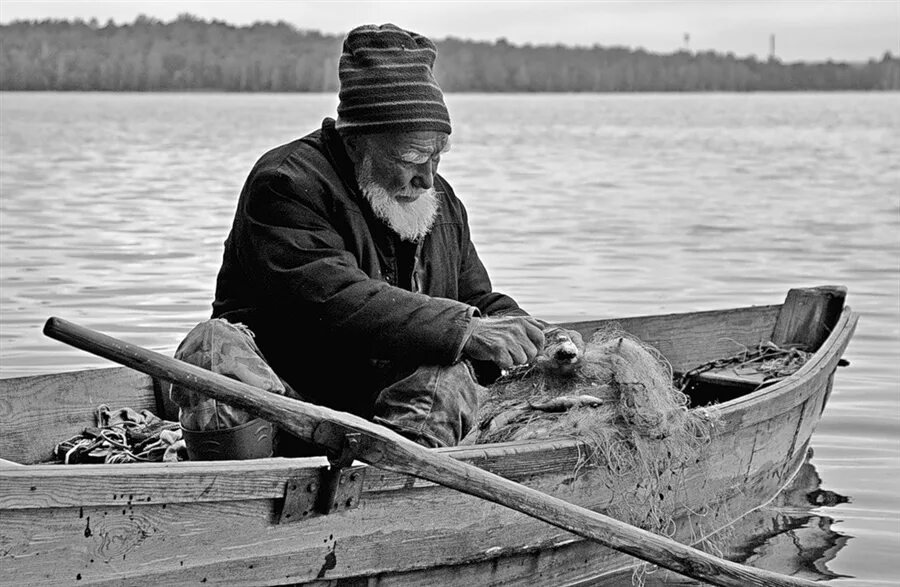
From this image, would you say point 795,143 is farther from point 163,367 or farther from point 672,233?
point 163,367

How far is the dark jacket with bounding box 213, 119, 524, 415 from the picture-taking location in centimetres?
416

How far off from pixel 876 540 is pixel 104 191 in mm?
18483

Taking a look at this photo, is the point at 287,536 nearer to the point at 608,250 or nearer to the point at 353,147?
the point at 353,147

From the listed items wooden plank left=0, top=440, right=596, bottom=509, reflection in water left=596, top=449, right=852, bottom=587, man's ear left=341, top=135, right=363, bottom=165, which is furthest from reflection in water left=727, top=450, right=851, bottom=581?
man's ear left=341, top=135, right=363, bottom=165

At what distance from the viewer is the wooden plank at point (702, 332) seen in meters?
6.94

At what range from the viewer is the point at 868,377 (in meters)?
8.87

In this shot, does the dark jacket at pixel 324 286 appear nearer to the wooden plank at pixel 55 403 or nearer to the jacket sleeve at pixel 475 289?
the jacket sleeve at pixel 475 289

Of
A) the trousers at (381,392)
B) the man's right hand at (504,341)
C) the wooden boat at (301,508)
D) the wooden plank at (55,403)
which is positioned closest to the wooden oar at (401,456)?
the wooden boat at (301,508)

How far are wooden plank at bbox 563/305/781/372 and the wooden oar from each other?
2.79 m

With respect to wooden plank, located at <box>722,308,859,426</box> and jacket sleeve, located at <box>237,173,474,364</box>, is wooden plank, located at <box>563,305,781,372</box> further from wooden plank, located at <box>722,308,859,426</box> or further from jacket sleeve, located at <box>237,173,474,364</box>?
jacket sleeve, located at <box>237,173,474,364</box>

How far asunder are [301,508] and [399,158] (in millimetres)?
1272

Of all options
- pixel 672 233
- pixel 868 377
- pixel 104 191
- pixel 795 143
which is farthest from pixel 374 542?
pixel 795 143

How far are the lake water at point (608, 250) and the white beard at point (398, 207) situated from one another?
2.30 meters

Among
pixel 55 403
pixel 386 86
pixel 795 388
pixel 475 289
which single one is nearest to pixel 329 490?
pixel 386 86
